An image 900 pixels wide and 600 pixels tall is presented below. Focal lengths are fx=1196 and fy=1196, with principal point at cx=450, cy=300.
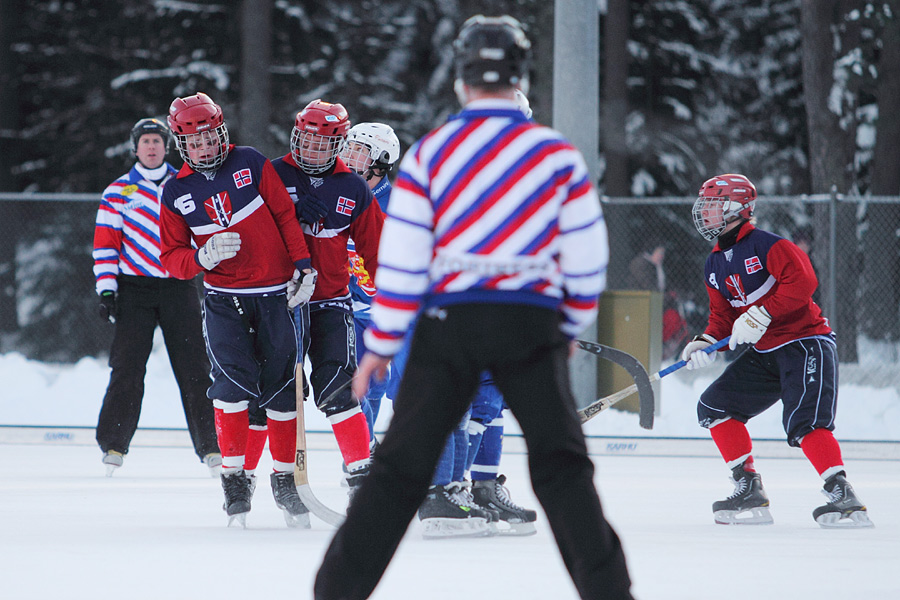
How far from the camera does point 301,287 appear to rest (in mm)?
4191

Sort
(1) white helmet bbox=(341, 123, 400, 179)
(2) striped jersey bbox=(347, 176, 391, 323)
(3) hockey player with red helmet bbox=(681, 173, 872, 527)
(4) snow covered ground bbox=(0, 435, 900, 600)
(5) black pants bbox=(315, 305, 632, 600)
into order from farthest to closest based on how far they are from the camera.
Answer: (2) striped jersey bbox=(347, 176, 391, 323) → (1) white helmet bbox=(341, 123, 400, 179) → (3) hockey player with red helmet bbox=(681, 173, 872, 527) → (4) snow covered ground bbox=(0, 435, 900, 600) → (5) black pants bbox=(315, 305, 632, 600)

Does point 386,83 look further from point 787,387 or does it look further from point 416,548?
point 416,548

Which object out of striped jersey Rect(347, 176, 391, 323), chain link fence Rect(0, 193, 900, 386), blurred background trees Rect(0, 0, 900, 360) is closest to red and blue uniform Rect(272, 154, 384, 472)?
striped jersey Rect(347, 176, 391, 323)

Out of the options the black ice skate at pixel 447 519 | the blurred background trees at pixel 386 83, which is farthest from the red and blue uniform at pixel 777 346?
the blurred background trees at pixel 386 83

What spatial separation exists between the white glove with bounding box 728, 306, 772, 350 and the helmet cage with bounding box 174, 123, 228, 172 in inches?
80.3

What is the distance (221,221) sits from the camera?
4242 mm

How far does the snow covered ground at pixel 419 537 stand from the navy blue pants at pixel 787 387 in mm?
413

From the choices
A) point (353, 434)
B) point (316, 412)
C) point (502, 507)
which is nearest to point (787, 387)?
point (502, 507)

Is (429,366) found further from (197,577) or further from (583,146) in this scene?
(583,146)

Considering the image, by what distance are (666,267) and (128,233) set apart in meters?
9.70

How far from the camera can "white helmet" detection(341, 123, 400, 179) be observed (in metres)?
4.94

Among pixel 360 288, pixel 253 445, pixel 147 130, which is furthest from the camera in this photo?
pixel 147 130

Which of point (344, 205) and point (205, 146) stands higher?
point (205, 146)

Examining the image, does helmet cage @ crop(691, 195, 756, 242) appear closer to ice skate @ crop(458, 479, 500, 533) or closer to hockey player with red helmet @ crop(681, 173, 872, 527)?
hockey player with red helmet @ crop(681, 173, 872, 527)
